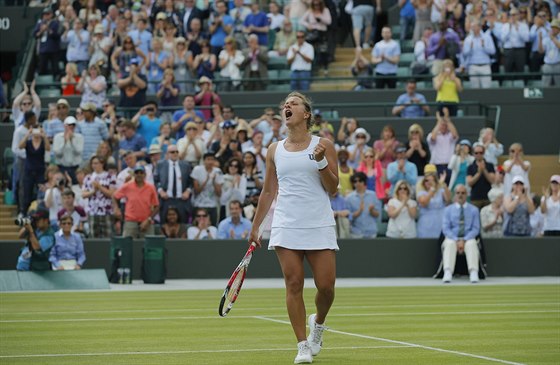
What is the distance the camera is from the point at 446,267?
21.8m

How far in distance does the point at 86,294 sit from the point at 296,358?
30.3 feet

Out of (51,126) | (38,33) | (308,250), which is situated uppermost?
(38,33)

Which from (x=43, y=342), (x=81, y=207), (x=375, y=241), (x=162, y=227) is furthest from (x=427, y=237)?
(x=43, y=342)

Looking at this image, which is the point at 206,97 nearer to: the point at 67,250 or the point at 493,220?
the point at 67,250

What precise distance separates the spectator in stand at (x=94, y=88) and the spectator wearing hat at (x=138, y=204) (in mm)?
5665

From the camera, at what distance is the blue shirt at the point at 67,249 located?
20.7m

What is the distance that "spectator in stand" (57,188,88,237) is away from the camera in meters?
22.3

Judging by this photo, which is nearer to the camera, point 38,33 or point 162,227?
point 162,227

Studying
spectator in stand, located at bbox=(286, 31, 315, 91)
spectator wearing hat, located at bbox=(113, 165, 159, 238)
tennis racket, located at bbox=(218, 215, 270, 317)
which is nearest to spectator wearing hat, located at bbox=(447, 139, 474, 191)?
spectator in stand, located at bbox=(286, 31, 315, 91)

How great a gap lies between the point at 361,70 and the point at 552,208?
316 inches

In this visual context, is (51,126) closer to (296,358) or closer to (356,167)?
(356,167)

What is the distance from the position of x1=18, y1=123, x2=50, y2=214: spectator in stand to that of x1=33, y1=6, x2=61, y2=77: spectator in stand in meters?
7.23

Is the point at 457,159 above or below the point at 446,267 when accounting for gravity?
above

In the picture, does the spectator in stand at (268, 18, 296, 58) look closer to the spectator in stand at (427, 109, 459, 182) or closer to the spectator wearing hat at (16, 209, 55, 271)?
the spectator in stand at (427, 109, 459, 182)
